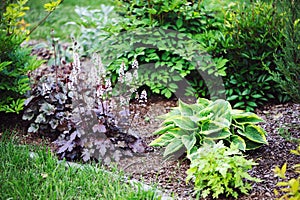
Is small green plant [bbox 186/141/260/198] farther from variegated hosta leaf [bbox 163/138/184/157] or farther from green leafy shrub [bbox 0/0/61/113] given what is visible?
green leafy shrub [bbox 0/0/61/113]

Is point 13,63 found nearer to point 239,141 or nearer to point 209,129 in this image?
point 209,129

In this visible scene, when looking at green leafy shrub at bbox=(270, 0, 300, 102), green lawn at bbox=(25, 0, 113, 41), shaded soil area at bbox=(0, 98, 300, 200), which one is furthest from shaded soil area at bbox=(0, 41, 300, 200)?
green lawn at bbox=(25, 0, 113, 41)

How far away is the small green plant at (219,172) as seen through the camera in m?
3.08

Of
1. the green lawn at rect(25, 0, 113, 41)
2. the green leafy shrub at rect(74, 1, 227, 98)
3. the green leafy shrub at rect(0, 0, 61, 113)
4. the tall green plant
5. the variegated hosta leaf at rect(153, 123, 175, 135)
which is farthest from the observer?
the green lawn at rect(25, 0, 113, 41)

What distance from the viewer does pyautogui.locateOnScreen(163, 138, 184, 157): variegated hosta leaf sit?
3.64m

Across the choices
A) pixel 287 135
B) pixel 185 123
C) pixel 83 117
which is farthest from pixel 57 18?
pixel 287 135

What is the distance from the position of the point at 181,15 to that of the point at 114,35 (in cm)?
76

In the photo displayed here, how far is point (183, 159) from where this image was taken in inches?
145

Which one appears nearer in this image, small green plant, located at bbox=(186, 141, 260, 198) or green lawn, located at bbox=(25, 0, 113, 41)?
small green plant, located at bbox=(186, 141, 260, 198)

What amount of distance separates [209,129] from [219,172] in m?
0.53

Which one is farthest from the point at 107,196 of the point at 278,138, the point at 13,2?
the point at 13,2

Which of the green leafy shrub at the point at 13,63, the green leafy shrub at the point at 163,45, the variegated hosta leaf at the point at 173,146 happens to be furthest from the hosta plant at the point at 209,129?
the green leafy shrub at the point at 13,63

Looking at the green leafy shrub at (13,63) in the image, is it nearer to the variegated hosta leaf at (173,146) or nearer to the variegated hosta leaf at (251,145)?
the variegated hosta leaf at (173,146)

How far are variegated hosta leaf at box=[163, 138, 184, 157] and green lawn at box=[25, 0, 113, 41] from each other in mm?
3955
